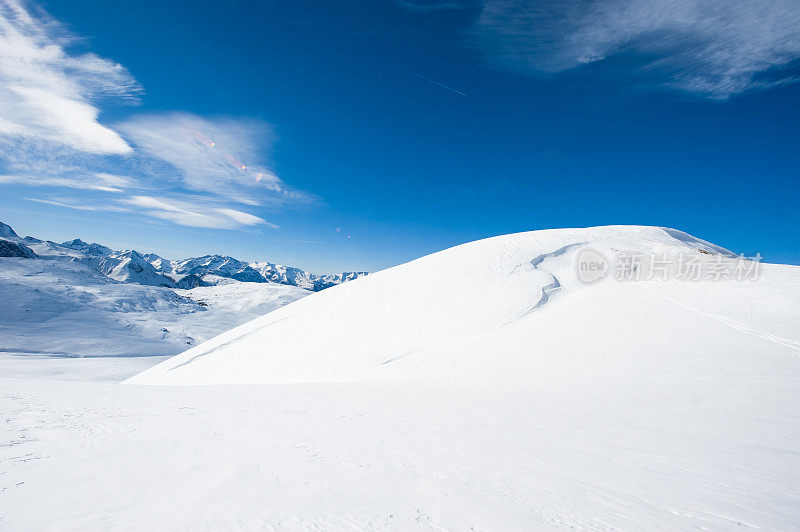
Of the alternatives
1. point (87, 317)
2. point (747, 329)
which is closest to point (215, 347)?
point (747, 329)

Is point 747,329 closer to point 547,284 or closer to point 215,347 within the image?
point 547,284

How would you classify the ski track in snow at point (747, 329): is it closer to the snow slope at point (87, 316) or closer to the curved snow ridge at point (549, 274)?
the curved snow ridge at point (549, 274)

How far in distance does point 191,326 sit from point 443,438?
284 ft

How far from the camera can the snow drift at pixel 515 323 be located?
11.0 metres

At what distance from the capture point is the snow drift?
11.0 meters

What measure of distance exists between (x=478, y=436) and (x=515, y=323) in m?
10.7

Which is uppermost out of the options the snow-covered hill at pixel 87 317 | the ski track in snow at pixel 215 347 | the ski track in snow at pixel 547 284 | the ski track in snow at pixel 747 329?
the ski track in snow at pixel 547 284

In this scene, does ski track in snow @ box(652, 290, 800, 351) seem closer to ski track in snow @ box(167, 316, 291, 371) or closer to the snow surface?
the snow surface

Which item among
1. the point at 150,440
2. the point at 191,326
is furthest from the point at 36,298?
the point at 150,440

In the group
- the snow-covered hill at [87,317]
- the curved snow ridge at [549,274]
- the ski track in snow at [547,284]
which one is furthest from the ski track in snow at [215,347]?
the snow-covered hill at [87,317]

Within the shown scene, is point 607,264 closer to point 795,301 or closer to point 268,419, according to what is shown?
point 795,301

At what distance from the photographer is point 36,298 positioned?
232 ft

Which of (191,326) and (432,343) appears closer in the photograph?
(432,343)

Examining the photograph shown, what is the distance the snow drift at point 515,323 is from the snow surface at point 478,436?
0.41 feet
